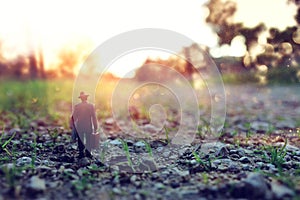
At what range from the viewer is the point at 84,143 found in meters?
3.51

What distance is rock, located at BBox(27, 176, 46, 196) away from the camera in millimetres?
2662

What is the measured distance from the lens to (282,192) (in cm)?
259

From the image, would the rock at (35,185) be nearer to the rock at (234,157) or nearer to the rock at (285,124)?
the rock at (234,157)

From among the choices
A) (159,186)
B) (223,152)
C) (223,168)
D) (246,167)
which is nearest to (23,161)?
(159,186)

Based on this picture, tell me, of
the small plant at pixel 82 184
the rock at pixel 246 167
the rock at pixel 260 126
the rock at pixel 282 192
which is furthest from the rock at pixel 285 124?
the small plant at pixel 82 184

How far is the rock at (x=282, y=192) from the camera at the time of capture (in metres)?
2.56

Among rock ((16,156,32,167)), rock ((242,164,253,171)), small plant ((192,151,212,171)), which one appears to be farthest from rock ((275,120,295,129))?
rock ((16,156,32,167))

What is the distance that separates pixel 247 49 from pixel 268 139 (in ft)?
5.79

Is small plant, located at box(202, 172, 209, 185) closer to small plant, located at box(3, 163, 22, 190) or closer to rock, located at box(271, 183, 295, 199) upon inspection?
rock, located at box(271, 183, 295, 199)

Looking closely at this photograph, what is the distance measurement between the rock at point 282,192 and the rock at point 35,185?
1651 mm

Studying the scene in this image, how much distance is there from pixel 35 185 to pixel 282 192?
1.75 meters

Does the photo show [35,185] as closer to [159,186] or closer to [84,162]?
[84,162]

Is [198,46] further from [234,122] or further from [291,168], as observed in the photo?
[291,168]

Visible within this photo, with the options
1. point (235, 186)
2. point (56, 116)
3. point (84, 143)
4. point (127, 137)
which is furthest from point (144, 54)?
point (235, 186)
